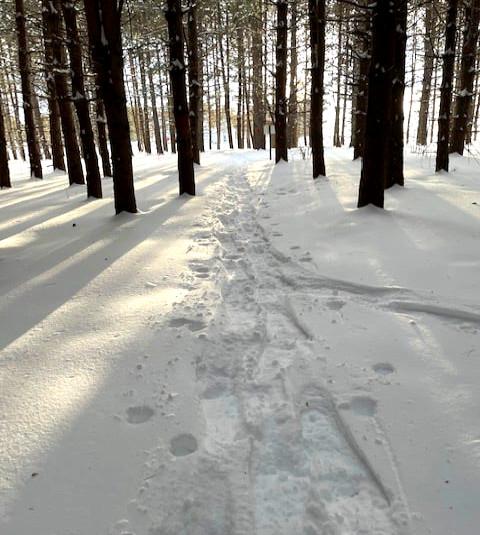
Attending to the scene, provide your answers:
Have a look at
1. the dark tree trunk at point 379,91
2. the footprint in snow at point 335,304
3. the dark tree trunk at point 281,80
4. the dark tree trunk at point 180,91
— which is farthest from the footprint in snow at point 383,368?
the dark tree trunk at point 281,80

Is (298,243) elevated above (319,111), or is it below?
below

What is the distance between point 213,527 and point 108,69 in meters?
7.12

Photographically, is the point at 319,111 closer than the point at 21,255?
No

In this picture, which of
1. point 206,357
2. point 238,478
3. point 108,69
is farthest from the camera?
point 108,69

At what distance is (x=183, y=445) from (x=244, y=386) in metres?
0.61

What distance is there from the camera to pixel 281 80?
15.0 m

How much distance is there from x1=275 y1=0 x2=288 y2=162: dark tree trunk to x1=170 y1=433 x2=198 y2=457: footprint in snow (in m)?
14.5

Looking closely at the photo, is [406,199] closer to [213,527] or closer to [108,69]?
[108,69]

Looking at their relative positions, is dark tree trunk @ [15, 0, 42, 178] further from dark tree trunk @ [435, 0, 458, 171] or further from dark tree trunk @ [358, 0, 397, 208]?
dark tree trunk @ [435, 0, 458, 171]

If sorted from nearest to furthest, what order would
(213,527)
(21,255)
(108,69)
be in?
(213,527)
(21,255)
(108,69)

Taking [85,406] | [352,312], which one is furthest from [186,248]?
[85,406]

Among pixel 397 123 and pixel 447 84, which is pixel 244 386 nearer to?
pixel 397 123

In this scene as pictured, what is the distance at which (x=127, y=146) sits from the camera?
297 inches

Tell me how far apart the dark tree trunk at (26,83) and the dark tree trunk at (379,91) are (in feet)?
36.1
